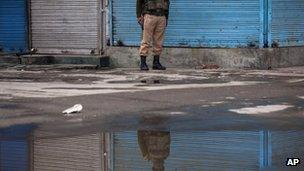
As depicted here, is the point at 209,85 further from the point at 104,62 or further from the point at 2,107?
the point at 104,62

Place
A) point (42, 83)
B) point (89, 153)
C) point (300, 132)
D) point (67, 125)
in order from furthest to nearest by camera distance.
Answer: point (42, 83)
point (67, 125)
point (300, 132)
point (89, 153)

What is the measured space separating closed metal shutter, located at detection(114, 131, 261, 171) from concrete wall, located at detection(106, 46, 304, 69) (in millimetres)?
6023

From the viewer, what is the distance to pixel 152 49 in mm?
11500

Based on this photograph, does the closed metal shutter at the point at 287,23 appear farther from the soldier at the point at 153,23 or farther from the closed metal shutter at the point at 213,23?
the soldier at the point at 153,23

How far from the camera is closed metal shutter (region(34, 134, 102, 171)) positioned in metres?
4.48

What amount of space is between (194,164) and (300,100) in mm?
3103

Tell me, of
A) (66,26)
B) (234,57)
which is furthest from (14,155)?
(66,26)

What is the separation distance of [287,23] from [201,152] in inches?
283

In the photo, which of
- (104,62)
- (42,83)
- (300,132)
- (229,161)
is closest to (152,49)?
Result: (104,62)

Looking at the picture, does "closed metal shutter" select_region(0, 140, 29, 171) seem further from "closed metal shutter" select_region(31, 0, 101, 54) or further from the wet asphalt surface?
"closed metal shutter" select_region(31, 0, 101, 54)

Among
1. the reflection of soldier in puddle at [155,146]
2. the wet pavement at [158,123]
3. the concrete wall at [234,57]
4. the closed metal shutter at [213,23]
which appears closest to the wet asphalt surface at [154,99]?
the wet pavement at [158,123]

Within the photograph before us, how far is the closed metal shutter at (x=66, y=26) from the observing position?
509 inches

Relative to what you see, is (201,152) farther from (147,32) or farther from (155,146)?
(147,32)

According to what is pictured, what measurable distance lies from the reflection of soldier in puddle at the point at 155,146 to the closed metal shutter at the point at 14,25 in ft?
29.0
